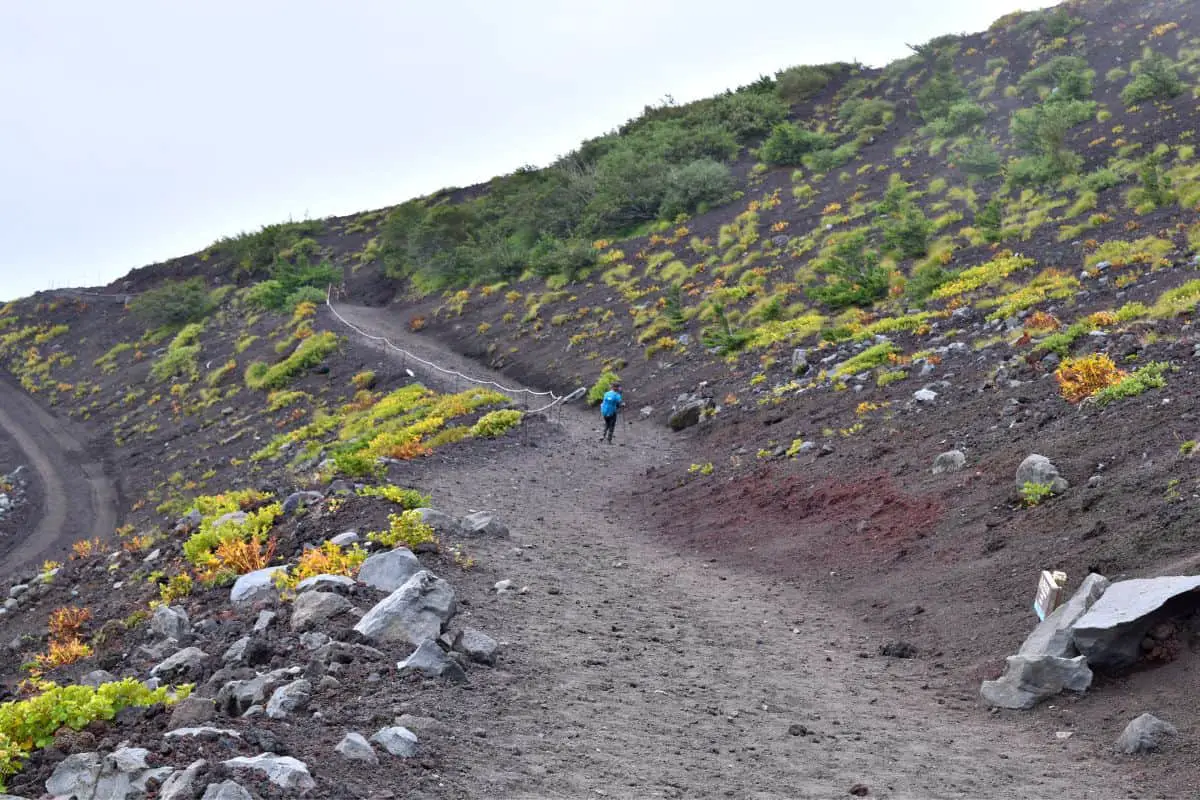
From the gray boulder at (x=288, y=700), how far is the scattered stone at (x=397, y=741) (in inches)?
28.6

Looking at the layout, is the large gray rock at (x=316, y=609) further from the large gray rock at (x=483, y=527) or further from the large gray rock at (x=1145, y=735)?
the large gray rock at (x=1145, y=735)

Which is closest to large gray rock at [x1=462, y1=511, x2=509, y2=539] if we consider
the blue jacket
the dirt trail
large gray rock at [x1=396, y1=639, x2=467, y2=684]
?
the dirt trail

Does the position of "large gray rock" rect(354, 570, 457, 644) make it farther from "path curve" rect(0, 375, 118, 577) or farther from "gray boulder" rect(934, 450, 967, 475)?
"path curve" rect(0, 375, 118, 577)

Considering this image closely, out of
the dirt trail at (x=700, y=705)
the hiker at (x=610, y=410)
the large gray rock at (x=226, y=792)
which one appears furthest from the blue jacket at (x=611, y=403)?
the large gray rock at (x=226, y=792)

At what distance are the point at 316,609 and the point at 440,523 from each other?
11.3 feet

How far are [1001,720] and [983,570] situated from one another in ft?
9.14

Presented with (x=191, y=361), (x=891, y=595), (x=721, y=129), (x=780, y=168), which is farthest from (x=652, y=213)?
(x=891, y=595)

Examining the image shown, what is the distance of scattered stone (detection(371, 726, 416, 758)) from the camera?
5828mm

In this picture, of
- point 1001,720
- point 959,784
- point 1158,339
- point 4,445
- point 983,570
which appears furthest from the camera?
point 4,445

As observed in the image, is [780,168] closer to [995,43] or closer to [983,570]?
[995,43]

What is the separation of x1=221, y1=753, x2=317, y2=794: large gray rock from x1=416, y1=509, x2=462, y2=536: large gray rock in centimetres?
595

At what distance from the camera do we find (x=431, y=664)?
7.13 meters

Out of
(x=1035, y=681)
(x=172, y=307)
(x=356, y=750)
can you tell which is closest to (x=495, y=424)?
(x=1035, y=681)

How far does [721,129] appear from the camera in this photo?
51594 mm
